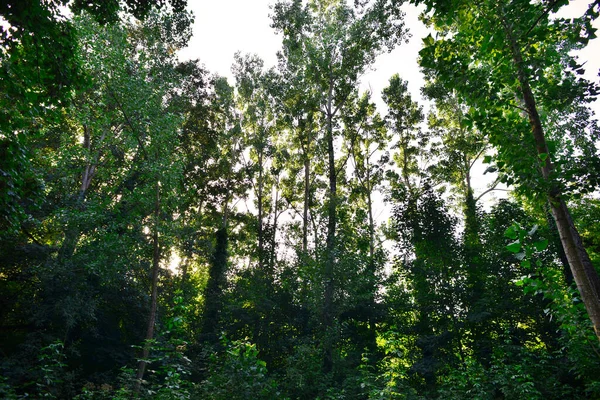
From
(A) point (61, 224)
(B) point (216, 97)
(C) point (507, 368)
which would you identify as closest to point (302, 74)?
(B) point (216, 97)

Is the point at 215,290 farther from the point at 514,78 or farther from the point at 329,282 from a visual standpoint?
the point at 514,78

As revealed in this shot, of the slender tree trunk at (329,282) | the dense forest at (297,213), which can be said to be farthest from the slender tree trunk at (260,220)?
the slender tree trunk at (329,282)

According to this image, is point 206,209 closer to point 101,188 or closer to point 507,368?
point 101,188

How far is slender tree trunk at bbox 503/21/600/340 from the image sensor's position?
308cm

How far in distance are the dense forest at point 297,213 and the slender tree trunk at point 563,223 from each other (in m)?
0.02

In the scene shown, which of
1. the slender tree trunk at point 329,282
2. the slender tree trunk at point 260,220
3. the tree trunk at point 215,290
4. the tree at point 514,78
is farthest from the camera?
the slender tree trunk at point 260,220

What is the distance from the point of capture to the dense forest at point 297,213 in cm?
384

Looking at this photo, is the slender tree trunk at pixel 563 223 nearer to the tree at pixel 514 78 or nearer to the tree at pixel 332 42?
the tree at pixel 514 78

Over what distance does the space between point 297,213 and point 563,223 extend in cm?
2116

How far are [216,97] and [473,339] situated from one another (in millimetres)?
Answer: 18953

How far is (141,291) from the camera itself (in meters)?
15.1

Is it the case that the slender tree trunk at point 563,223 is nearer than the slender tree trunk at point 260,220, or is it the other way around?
the slender tree trunk at point 563,223

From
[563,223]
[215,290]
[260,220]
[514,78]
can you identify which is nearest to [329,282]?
[215,290]

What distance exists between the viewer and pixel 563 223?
11.1ft
